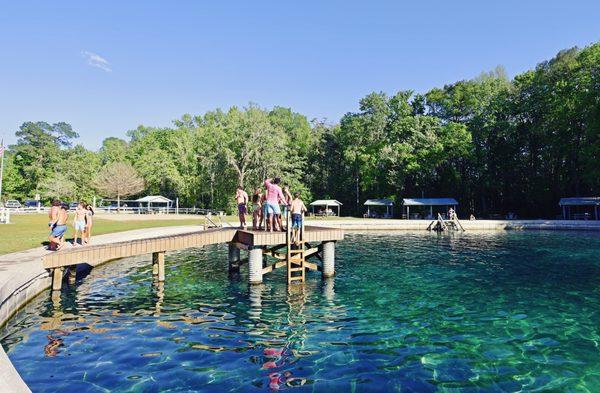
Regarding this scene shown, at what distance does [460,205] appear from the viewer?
55.7 m

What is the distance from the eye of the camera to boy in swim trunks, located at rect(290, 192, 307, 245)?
12742mm

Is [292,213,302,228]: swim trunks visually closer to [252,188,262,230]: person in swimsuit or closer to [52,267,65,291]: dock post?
[252,188,262,230]: person in swimsuit

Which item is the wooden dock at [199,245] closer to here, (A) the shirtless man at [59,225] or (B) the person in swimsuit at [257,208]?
(B) the person in swimsuit at [257,208]

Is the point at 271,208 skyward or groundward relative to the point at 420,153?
groundward

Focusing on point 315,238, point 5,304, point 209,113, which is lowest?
point 5,304

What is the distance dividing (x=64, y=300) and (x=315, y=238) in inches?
324

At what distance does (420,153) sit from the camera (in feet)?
174

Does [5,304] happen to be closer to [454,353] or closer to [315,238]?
[315,238]

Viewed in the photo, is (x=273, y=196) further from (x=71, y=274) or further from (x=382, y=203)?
(x=382, y=203)

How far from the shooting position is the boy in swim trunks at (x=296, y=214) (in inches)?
502

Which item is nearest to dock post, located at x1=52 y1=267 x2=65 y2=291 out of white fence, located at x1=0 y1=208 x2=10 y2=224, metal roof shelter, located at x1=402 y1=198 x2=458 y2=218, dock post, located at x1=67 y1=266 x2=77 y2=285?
dock post, located at x1=67 y1=266 x2=77 y2=285

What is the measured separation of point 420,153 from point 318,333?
48.6 m

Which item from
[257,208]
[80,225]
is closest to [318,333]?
[257,208]

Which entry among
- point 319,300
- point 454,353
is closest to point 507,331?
point 454,353
